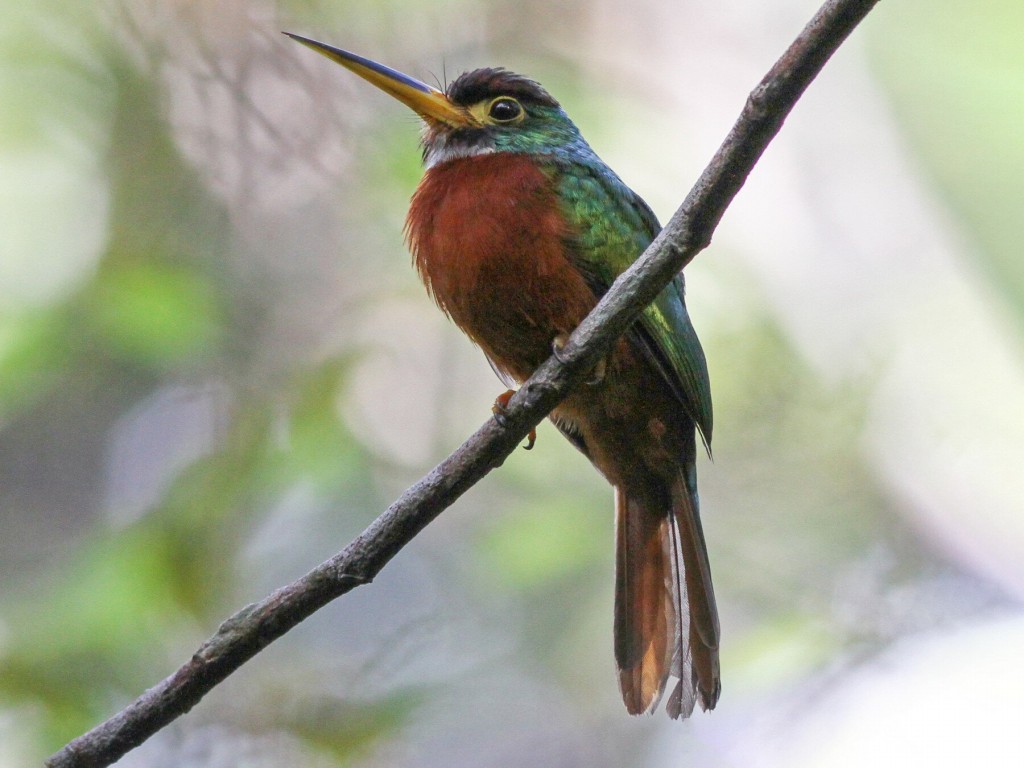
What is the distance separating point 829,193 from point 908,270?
33 centimetres

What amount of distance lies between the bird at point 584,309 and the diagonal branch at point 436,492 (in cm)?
33

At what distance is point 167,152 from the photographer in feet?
10.6

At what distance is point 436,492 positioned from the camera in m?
1.68

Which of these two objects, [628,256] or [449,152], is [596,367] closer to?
[628,256]

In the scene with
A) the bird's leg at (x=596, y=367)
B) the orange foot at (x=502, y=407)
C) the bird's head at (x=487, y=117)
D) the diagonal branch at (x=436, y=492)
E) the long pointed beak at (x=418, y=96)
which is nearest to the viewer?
the diagonal branch at (x=436, y=492)

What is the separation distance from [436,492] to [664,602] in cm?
97

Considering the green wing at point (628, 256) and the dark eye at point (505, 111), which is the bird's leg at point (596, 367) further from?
the dark eye at point (505, 111)

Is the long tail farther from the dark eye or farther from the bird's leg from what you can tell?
the dark eye

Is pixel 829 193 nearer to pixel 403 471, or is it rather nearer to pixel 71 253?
pixel 403 471

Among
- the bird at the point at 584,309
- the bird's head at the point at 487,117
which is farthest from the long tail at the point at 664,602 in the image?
the bird's head at the point at 487,117

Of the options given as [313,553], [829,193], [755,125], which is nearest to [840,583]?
[829,193]

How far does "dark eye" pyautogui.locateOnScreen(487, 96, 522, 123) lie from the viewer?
99.3 inches

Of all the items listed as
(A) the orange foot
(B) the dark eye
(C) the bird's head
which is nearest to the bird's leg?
(A) the orange foot

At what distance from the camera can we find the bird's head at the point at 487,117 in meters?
2.45
